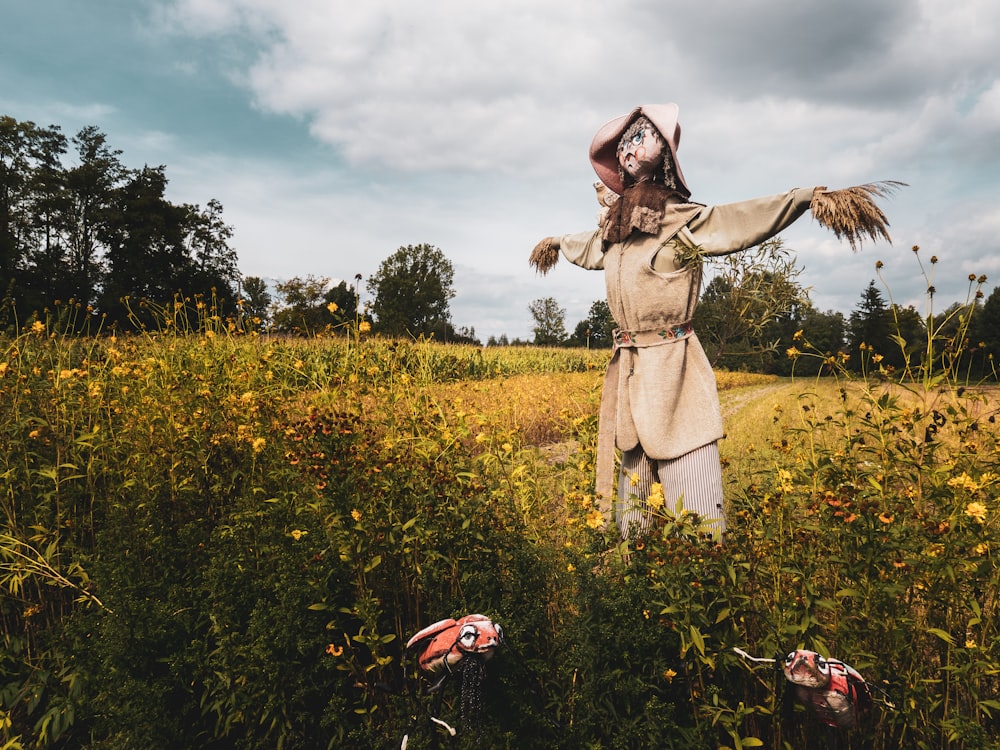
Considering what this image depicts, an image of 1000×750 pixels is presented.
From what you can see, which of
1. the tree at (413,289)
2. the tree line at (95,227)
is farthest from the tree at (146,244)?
the tree at (413,289)

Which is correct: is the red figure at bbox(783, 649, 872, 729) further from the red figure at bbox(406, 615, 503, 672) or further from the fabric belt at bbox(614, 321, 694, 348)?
the fabric belt at bbox(614, 321, 694, 348)

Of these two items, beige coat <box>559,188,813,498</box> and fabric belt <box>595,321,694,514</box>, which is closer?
beige coat <box>559,188,813,498</box>

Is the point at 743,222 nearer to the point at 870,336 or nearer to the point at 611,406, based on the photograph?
the point at 611,406

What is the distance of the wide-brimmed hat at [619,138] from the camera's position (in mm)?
2617

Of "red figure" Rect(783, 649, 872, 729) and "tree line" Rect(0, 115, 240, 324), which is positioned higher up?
"tree line" Rect(0, 115, 240, 324)

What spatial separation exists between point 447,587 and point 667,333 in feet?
4.60

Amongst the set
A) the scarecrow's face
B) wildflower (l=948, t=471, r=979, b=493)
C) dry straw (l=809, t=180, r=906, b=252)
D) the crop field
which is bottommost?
the crop field

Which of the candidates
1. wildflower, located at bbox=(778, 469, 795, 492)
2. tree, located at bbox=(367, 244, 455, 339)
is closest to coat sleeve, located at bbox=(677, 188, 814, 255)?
wildflower, located at bbox=(778, 469, 795, 492)

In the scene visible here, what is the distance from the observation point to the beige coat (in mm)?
2402

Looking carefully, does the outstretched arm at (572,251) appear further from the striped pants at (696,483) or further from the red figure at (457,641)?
the red figure at (457,641)

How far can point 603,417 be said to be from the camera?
2.74 meters

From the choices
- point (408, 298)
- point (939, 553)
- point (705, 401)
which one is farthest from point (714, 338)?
point (408, 298)

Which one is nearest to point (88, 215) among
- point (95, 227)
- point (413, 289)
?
point (95, 227)

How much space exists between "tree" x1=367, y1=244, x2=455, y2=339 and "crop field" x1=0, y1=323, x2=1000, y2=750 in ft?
161
